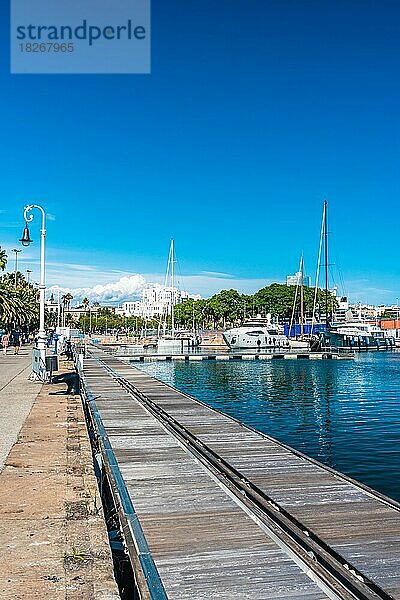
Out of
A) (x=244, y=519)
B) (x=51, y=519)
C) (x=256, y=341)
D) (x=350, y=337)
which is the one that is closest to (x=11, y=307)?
(x=256, y=341)

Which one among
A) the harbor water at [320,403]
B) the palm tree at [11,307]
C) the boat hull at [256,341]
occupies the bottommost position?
the harbor water at [320,403]

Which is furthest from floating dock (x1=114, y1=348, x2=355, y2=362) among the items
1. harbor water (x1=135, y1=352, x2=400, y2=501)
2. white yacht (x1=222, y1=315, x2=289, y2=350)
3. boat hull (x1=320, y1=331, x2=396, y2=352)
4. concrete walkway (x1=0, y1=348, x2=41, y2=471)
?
concrete walkway (x1=0, y1=348, x2=41, y2=471)

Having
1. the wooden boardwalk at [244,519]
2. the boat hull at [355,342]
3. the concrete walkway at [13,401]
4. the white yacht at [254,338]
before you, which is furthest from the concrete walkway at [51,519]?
the boat hull at [355,342]

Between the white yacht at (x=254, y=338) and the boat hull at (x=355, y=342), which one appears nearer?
the white yacht at (x=254, y=338)

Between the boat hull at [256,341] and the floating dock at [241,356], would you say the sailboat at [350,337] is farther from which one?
the floating dock at [241,356]

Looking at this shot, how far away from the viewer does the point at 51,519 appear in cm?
858

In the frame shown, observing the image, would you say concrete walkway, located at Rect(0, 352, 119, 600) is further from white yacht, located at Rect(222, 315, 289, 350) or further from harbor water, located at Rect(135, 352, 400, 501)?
white yacht, located at Rect(222, 315, 289, 350)

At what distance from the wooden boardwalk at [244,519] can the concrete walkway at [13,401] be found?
3.15 metres

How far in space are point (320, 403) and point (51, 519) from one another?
18.6m

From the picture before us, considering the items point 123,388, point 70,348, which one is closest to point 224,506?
point 123,388

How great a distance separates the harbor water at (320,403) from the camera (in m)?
15.6

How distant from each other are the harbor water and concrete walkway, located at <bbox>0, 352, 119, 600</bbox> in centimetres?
603

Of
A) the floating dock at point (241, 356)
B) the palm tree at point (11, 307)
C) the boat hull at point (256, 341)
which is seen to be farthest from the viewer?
the palm tree at point (11, 307)

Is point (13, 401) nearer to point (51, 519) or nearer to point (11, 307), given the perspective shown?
point (51, 519)
